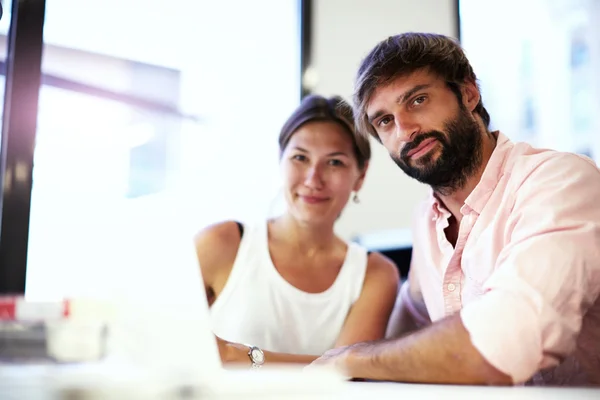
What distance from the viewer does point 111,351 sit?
60 centimetres

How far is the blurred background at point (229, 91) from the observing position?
191 cm

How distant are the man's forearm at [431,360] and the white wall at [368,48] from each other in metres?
1.59

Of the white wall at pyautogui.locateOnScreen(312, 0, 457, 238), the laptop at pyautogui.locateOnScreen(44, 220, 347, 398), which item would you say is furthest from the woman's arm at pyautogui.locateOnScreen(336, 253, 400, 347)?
the laptop at pyautogui.locateOnScreen(44, 220, 347, 398)

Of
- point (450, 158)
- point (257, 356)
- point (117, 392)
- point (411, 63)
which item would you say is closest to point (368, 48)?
point (411, 63)

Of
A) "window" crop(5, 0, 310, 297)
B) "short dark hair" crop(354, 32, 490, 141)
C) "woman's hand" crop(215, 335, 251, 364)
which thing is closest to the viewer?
"woman's hand" crop(215, 335, 251, 364)

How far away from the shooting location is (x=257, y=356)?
52.2 inches

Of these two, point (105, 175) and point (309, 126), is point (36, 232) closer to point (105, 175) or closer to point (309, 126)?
point (105, 175)

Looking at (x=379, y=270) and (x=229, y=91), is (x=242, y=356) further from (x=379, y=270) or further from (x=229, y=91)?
(x=229, y=91)

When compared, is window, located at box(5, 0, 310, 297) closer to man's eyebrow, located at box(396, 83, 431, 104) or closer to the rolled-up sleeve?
man's eyebrow, located at box(396, 83, 431, 104)

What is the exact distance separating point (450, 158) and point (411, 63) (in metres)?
0.25

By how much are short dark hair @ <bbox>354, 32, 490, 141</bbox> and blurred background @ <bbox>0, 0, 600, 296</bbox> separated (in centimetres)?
14

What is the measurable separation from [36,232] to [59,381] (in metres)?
1.49

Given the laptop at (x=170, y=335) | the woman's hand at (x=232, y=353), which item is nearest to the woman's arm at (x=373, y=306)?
the woman's hand at (x=232, y=353)

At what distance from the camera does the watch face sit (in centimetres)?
131
